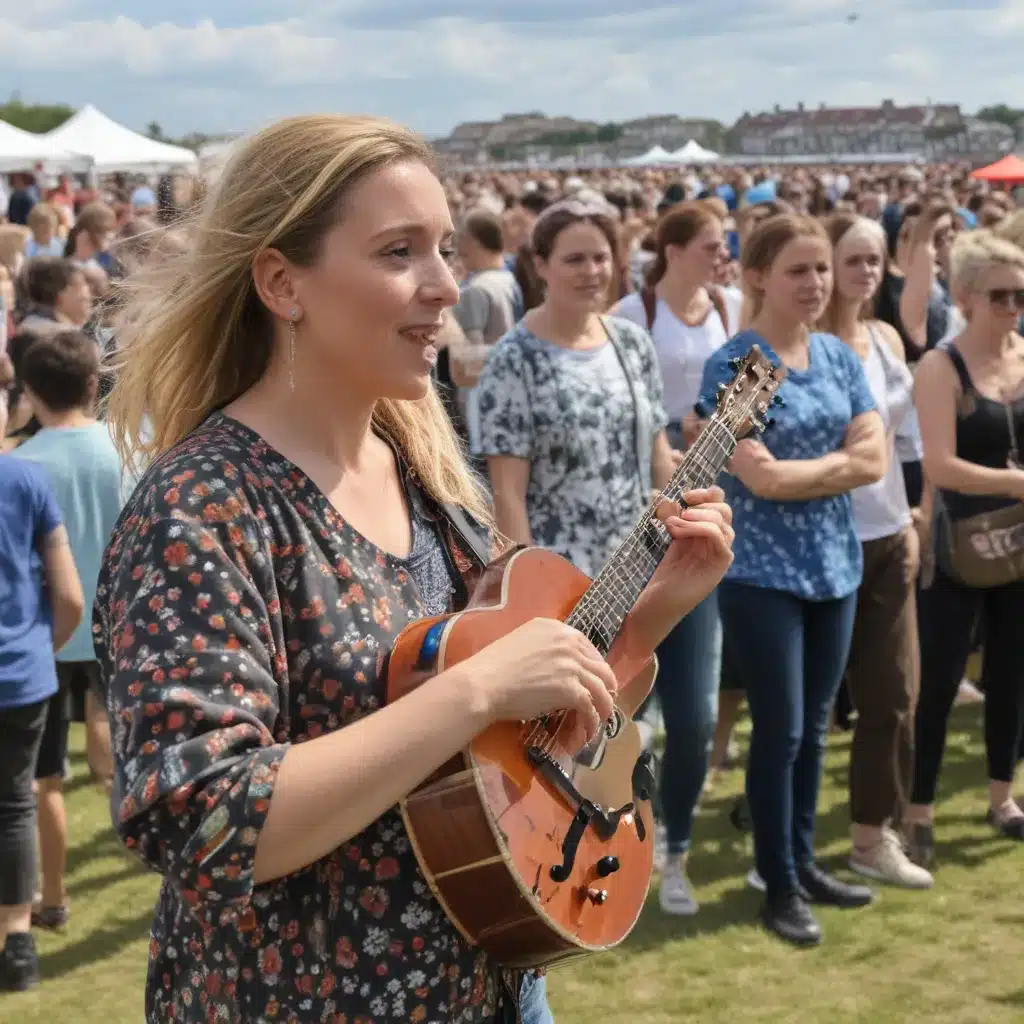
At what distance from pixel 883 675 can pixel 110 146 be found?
22.0 metres

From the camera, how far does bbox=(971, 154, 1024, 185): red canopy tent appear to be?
1803cm

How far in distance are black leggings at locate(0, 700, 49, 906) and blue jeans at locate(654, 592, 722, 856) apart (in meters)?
1.94

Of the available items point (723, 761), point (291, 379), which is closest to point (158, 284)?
point (291, 379)

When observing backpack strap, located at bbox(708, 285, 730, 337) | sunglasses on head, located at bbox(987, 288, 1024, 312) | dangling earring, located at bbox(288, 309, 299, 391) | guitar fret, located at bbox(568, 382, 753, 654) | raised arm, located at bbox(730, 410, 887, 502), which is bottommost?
raised arm, located at bbox(730, 410, 887, 502)

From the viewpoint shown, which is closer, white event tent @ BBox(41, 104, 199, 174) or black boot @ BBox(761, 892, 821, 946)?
black boot @ BBox(761, 892, 821, 946)

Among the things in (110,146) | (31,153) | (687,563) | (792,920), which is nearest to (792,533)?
(792,920)

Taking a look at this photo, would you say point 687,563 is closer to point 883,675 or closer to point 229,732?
point 229,732

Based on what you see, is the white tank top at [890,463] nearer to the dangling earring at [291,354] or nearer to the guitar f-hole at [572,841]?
the guitar f-hole at [572,841]

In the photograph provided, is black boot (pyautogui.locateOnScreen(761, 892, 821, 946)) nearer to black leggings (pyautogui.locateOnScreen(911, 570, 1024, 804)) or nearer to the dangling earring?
black leggings (pyautogui.locateOnScreen(911, 570, 1024, 804))

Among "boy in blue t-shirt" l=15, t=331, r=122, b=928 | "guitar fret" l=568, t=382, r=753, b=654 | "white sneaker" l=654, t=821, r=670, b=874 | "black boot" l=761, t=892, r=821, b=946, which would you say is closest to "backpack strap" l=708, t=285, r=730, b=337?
"white sneaker" l=654, t=821, r=670, b=874

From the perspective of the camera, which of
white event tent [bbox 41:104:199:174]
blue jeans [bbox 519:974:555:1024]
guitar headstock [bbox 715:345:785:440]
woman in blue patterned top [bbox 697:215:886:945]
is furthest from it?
white event tent [bbox 41:104:199:174]

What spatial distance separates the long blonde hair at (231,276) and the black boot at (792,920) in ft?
9.64

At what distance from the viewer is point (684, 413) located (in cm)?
558

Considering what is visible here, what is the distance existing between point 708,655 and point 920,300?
3.43 meters
